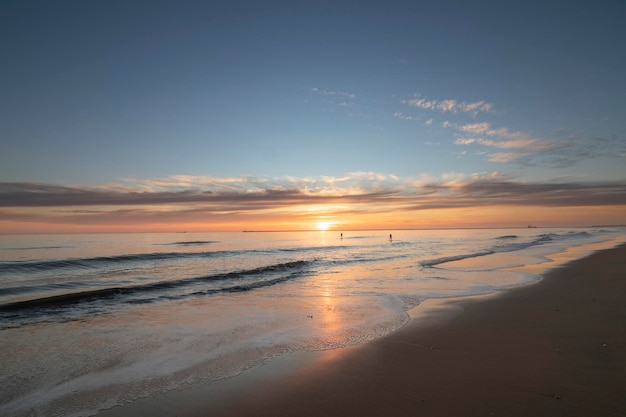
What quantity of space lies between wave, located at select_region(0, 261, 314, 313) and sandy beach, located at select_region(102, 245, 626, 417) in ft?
36.0

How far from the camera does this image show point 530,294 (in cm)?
1374

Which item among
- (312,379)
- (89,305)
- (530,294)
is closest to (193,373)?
(312,379)

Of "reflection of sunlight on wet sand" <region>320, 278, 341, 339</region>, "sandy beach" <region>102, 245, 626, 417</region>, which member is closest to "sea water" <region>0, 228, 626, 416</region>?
"reflection of sunlight on wet sand" <region>320, 278, 341, 339</region>

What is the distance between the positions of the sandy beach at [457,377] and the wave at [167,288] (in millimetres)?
10968

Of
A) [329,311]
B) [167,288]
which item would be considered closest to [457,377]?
[329,311]

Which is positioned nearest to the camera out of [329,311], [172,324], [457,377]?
[457,377]

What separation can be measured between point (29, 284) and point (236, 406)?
67.1 feet

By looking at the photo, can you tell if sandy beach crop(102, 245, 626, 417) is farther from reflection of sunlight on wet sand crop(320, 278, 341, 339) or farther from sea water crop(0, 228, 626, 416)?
reflection of sunlight on wet sand crop(320, 278, 341, 339)

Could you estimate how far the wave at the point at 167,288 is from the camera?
14.3 metres

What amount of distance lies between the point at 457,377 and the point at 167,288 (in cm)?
1581

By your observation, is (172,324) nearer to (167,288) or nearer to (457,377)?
(457,377)

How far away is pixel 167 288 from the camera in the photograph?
18375mm

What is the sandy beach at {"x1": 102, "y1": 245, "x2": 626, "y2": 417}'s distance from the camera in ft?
16.1

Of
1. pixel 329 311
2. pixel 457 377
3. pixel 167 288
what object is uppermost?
pixel 457 377
